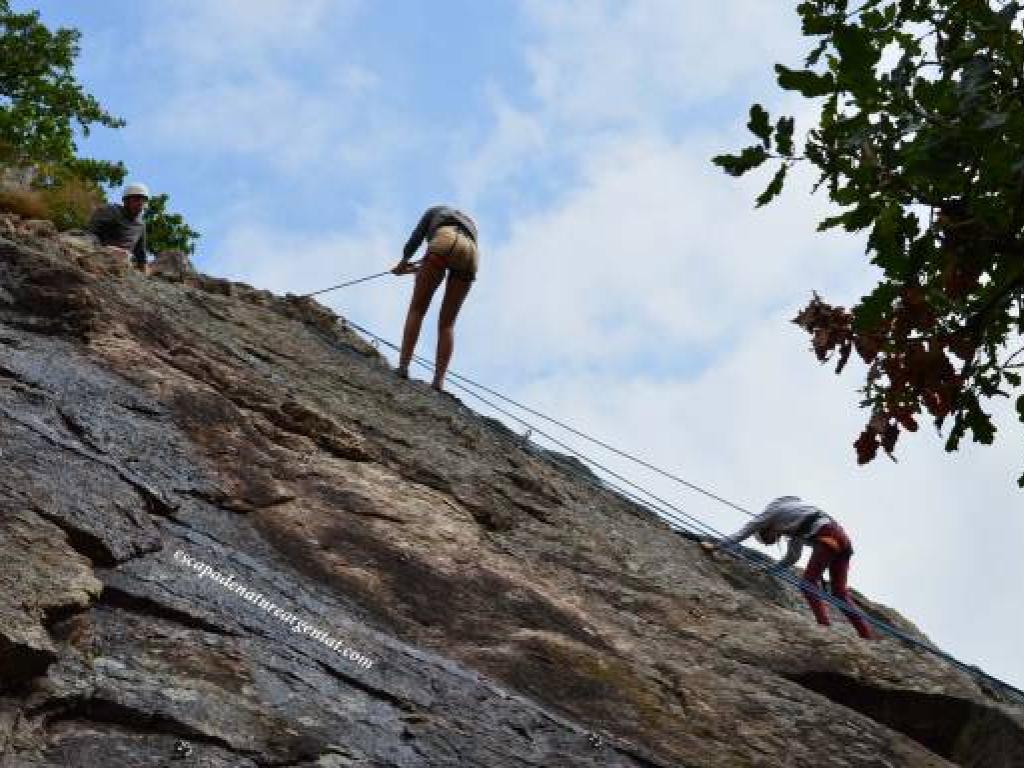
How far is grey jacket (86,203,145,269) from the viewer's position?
15055 millimetres

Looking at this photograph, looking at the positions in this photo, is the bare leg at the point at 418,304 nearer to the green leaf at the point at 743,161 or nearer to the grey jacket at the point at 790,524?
the grey jacket at the point at 790,524

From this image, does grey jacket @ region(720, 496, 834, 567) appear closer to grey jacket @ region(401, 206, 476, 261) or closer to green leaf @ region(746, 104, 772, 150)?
grey jacket @ region(401, 206, 476, 261)

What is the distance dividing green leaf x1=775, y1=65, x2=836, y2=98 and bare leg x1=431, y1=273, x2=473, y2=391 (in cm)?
1014

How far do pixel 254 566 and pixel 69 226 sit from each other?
1175 cm

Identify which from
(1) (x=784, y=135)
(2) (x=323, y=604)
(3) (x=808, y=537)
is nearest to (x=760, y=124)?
(1) (x=784, y=135)

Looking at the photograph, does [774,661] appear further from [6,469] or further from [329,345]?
[329,345]

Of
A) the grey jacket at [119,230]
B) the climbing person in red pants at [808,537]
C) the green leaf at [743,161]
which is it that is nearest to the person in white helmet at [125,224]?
the grey jacket at [119,230]

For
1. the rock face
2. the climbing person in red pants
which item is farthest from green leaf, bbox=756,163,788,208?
the climbing person in red pants

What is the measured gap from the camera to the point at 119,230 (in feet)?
49.6

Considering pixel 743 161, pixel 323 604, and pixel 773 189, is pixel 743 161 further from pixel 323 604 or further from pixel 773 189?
pixel 323 604

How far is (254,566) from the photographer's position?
764 centimetres

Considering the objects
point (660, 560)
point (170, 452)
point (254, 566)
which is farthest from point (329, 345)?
point (254, 566)

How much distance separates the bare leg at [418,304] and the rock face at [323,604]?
202 cm

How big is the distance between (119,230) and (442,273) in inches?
139
